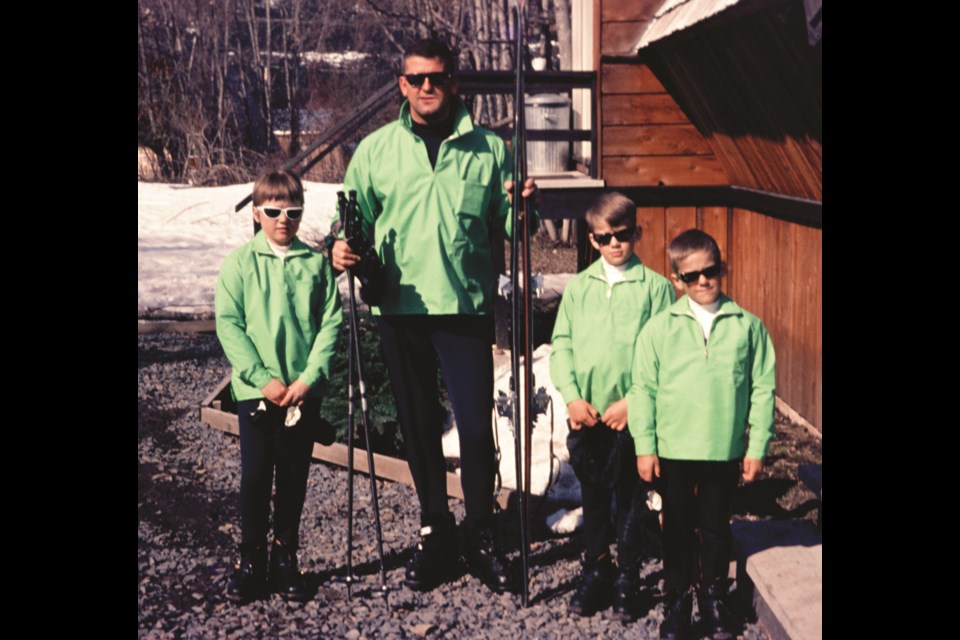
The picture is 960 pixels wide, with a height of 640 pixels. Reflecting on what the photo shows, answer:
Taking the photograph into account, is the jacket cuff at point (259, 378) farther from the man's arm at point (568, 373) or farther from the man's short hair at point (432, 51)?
the man's short hair at point (432, 51)

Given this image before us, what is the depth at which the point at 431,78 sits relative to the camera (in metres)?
4.88

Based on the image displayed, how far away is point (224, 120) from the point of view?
23.6 metres

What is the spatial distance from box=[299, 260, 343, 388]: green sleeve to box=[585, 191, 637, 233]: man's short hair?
1.11 m

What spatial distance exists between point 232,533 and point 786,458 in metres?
3.31

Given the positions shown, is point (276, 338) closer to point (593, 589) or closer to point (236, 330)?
point (236, 330)

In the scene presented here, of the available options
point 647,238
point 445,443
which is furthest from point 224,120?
point 445,443

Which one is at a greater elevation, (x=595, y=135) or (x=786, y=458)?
(x=595, y=135)

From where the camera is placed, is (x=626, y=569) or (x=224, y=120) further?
(x=224, y=120)

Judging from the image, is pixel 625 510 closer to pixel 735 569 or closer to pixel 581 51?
pixel 735 569

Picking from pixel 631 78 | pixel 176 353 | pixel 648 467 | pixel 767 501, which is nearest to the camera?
pixel 648 467

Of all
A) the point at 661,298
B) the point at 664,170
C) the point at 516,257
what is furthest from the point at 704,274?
the point at 664,170

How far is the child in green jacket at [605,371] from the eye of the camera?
15.3 feet

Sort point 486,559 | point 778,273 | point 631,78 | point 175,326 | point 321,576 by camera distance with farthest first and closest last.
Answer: point 175,326
point 631,78
point 778,273
point 321,576
point 486,559

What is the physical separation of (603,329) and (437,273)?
761 millimetres
